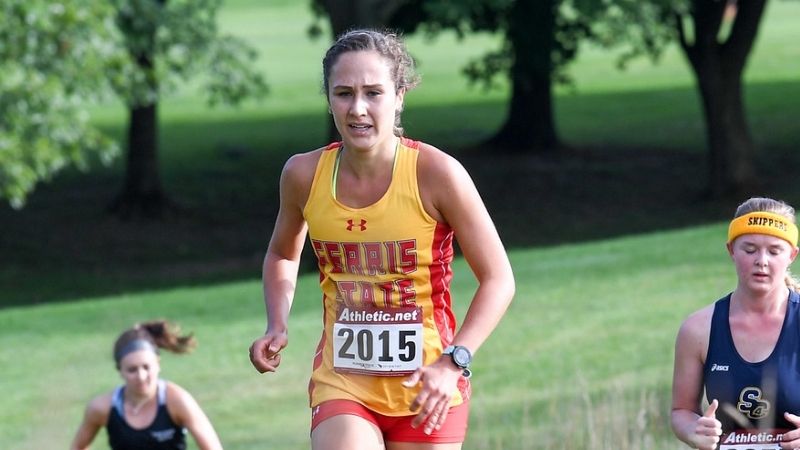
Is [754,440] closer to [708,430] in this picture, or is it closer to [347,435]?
[708,430]

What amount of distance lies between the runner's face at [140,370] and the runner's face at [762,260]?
2949mm

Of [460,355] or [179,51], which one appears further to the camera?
[179,51]

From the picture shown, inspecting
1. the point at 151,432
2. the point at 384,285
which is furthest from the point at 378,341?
the point at 151,432

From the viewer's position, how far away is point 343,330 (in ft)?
15.7

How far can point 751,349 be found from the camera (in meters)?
4.91

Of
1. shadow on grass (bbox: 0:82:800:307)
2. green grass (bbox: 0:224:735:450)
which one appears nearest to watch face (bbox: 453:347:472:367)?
green grass (bbox: 0:224:735:450)

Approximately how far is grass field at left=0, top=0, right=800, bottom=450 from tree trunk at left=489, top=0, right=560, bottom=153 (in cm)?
91

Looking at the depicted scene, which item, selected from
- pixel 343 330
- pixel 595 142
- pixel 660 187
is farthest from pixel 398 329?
pixel 595 142

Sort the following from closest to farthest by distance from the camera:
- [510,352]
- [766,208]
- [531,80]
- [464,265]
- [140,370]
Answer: [766,208], [140,370], [510,352], [464,265], [531,80]

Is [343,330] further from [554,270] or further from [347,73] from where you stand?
[554,270]

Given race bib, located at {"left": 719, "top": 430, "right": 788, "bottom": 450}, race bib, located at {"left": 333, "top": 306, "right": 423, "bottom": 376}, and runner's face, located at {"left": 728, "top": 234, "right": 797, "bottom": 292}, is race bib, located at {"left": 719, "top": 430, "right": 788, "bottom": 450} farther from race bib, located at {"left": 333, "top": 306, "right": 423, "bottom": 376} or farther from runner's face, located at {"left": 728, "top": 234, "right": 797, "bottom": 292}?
race bib, located at {"left": 333, "top": 306, "right": 423, "bottom": 376}

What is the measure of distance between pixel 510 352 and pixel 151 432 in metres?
5.71

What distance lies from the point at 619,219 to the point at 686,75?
27443mm

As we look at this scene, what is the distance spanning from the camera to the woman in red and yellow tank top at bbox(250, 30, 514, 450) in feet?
15.3
